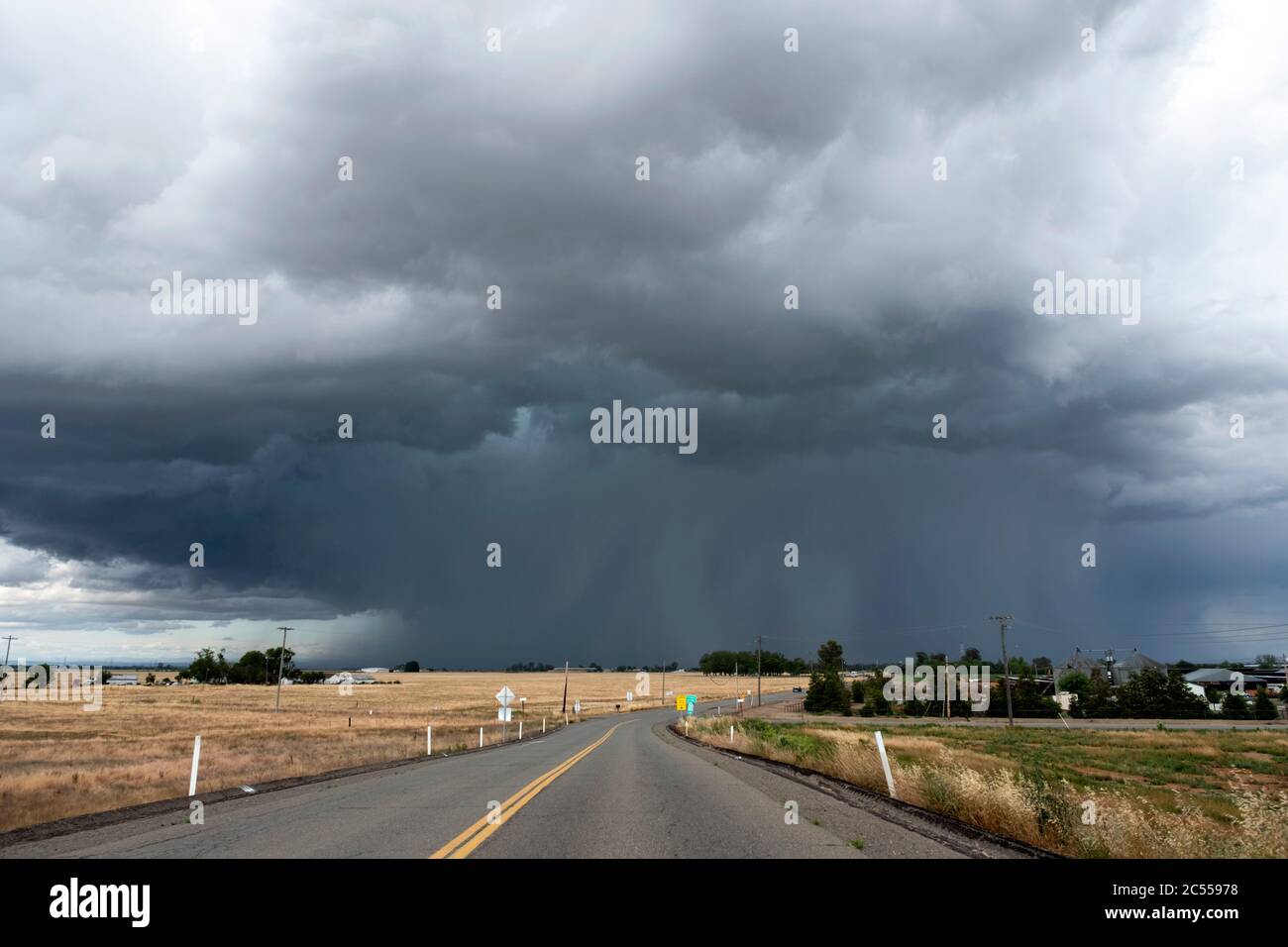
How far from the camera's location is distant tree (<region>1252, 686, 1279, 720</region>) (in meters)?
97.7

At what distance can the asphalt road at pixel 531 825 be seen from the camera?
991cm

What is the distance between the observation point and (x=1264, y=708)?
322ft

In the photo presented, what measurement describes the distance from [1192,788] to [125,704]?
336 ft

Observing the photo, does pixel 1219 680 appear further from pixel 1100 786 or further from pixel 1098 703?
pixel 1100 786

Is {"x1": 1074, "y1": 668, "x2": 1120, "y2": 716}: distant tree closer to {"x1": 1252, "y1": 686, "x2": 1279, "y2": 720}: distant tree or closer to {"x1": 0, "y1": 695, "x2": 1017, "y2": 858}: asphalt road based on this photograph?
{"x1": 1252, "y1": 686, "x2": 1279, "y2": 720}: distant tree

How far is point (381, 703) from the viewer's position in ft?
357

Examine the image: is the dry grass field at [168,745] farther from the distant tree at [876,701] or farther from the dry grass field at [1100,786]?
the distant tree at [876,701]

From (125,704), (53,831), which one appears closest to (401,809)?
(53,831)

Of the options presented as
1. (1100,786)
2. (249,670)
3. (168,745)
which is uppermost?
(1100,786)

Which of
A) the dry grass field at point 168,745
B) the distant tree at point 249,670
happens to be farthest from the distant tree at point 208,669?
the dry grass field at point 168,745

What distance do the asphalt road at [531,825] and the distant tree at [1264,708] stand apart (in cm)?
10772

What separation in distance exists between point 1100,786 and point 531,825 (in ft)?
91.4

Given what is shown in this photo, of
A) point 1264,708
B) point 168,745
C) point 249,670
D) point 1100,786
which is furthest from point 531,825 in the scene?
point 249,670
